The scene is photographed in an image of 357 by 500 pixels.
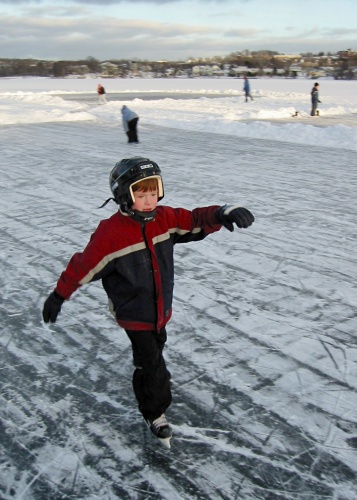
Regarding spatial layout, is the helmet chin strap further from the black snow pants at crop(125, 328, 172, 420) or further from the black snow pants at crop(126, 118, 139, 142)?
the black snow pants at crop(126, 118, 139, 142)

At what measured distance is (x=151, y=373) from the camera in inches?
87.6

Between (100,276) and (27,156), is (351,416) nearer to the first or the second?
(100,276)

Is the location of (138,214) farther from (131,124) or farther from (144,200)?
(131,124)

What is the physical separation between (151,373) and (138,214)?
0.74 meters

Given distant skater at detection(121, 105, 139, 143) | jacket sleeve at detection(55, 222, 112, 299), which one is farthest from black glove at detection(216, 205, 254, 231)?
distant skater at detection(121, 105, 139, 143)

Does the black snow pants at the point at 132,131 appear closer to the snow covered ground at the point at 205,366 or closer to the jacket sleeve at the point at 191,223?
the snow covered ground at the point at 205,366

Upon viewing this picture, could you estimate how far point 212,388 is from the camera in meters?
2.67

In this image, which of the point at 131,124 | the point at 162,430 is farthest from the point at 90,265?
the point at 131,124

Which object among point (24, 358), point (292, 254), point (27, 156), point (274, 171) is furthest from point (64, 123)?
point (24, 358)

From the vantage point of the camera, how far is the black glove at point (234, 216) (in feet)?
7.06

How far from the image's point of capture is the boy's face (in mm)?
2068

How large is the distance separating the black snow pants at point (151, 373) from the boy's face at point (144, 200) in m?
0.56

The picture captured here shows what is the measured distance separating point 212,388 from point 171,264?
85cm

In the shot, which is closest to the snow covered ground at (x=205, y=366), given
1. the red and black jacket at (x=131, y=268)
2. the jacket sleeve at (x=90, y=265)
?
the red and black jacket at (x=131, y=268)
